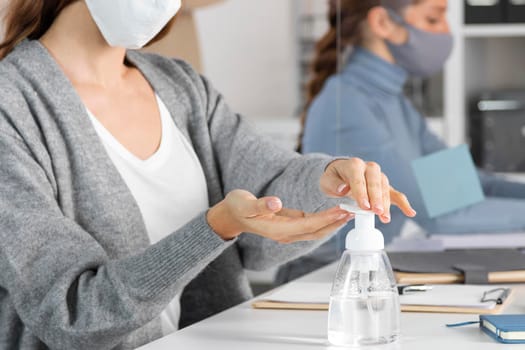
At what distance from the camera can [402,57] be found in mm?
1982

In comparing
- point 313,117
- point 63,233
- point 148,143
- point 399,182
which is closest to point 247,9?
point 313,117

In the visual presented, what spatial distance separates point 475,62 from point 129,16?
88 cm

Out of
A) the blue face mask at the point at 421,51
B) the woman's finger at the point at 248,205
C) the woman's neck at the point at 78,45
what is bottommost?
the woman's finger at the point at 248,205

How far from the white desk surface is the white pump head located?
12cm

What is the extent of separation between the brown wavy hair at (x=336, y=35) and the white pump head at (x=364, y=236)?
894 mm

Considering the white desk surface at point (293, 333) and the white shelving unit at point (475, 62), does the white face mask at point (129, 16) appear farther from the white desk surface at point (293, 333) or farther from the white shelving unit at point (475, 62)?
the white shelving unit at point (475, 62)

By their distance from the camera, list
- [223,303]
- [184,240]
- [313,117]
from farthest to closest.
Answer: [313,117] < [223,303] < [184,240]

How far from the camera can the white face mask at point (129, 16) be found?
1.49 m

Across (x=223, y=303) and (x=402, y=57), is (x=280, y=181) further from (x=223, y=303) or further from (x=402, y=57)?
(x=402, y=57)

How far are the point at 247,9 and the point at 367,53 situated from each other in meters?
2.42

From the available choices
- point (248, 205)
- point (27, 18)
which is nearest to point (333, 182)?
point (248, 205)

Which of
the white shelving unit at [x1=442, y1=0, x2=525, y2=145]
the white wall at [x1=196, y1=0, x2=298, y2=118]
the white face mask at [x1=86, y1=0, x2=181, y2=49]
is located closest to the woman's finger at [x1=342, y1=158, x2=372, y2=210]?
the white face mask at [x1=86, y1=0, x2=181, y2=49]

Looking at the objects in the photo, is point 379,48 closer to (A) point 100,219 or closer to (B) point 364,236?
(A) point 100,219

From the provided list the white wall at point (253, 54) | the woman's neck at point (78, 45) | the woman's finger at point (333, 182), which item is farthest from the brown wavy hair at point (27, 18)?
the white wall at point (253, 54)
